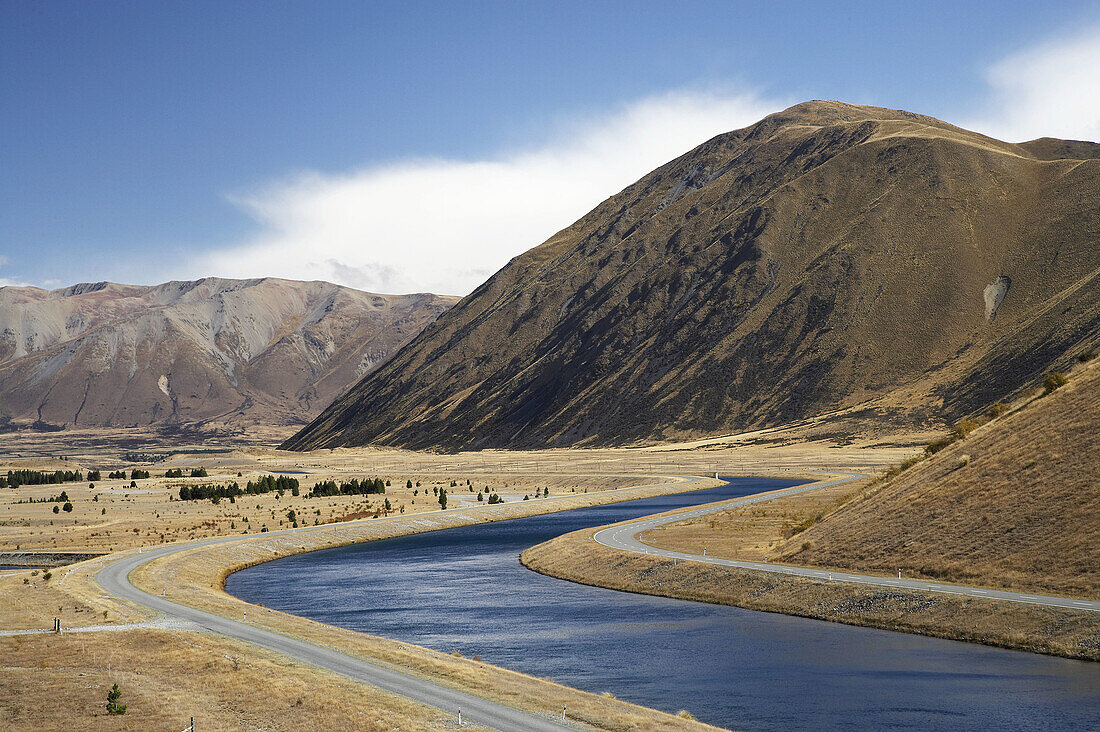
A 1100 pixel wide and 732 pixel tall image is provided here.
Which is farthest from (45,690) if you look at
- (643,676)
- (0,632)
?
(643,676)

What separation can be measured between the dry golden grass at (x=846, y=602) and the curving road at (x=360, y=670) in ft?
61.9

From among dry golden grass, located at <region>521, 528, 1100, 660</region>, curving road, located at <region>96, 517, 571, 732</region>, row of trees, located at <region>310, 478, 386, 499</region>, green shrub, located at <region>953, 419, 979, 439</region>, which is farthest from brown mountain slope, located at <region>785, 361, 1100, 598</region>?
row of trees, located at <region>310, 478, 386, 499</region>

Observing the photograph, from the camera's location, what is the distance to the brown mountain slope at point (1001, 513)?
39.1m

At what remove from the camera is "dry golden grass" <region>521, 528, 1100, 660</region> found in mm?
34125

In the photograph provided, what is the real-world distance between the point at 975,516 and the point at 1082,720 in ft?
56.1

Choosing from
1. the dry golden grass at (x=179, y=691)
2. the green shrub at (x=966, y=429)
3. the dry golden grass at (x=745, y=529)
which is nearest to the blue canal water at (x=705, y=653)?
the dry golden grass at (x=745, y=529)

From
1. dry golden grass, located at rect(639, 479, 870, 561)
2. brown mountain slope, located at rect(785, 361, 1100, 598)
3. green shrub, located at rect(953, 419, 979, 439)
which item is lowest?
dry golden grass, located at rect(639, 479, 870, 561)

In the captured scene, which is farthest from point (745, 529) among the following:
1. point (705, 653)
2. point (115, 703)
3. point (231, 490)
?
point (231, 490)

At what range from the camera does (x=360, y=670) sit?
3259 centimetres

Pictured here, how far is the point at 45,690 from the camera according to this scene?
28.4 metres

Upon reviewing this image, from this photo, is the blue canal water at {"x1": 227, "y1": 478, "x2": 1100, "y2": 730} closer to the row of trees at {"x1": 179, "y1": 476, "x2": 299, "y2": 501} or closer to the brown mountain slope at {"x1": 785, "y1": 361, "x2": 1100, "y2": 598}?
the brown mountain slope at {"x1": 785, "y1": 361, "x2": 1100, "y2": 598}

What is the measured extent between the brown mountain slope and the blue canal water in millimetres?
5376

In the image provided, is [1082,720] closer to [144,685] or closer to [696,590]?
[696,590]

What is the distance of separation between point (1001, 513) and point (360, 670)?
28397mm
